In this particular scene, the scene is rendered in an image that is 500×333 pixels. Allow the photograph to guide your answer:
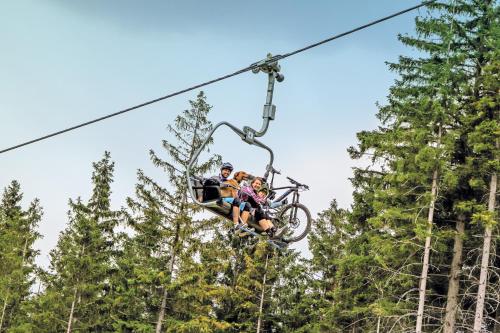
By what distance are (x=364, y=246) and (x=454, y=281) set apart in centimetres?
423

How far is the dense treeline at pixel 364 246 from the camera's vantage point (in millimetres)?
23531

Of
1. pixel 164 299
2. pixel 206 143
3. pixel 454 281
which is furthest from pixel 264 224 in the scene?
pixel 164 299

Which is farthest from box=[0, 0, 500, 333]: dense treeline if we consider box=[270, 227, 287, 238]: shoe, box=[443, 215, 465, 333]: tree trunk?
box=[270, 227, 287, 238]: shoe

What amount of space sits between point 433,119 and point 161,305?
14793 millimetres

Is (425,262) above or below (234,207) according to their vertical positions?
above

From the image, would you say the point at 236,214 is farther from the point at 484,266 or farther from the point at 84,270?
the point at 84,270

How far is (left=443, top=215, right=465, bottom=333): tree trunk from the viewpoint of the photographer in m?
22.9

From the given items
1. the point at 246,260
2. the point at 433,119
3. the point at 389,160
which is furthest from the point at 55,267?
the point at 433,119

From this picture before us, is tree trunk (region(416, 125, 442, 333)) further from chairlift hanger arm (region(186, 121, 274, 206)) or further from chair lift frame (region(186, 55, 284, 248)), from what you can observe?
chair lift frame (region(186, 55, 284, 248))

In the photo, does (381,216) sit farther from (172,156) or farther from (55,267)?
(55,267)

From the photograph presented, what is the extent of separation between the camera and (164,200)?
100.0 feet

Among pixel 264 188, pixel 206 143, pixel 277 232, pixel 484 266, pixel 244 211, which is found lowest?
pixel 277 232

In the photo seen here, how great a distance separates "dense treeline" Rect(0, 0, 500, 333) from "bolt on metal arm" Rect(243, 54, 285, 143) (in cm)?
1288

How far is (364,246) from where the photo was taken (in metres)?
27.2
